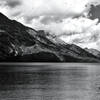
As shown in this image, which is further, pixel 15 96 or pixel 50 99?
pixel 15 96

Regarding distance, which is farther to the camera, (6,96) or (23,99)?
(6,96)

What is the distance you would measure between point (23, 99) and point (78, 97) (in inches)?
694

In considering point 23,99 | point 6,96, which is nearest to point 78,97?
point 23,99

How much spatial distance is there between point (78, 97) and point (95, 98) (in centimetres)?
538

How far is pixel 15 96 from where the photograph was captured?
Answer: 8512 centimetres

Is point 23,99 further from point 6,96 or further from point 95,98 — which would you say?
point 95,98

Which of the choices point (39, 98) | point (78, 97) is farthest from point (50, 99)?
point (78, 97)

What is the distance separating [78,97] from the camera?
8300cm

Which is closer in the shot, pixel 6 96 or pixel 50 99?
pixel 50 99

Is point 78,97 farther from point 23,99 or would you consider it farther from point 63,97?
point 23,99

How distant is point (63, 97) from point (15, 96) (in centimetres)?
1572

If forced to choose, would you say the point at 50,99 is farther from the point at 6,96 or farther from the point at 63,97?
the point at 6,96

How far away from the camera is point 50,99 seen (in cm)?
7938

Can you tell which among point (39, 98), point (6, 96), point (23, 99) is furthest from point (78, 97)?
point (6, 96)
